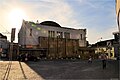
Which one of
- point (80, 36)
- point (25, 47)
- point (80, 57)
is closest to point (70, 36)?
point (80, 36)

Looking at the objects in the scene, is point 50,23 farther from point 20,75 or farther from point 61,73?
point 20,75

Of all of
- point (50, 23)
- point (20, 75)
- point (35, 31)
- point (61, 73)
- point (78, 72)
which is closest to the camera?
point (20, 75)

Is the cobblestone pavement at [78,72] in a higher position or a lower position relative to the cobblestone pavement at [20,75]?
lower

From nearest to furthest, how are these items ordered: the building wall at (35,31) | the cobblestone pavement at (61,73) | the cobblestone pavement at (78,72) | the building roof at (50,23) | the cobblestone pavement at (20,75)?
the cobblestone pavement at (20,75), the cobblestone pavement at (61,73), the cobblestone pavement at (78,72), the building wall at (35,31), the building roof at (50,23)

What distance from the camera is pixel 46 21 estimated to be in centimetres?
5678

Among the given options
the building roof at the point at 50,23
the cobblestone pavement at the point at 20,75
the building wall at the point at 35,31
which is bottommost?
the cobblestone pavement at the point at 20,75

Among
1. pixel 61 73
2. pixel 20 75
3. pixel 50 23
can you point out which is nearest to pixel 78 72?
pixel 61 73

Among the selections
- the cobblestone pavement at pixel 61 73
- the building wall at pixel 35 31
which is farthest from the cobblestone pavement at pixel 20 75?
the building wall at pixel 35 31

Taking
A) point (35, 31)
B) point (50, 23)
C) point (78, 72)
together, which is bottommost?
point (78, 72)

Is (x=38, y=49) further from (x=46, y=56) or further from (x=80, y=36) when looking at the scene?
(x=80, y=36)

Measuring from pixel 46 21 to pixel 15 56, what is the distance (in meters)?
16.0

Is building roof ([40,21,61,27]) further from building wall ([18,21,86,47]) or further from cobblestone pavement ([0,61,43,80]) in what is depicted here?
cobblestone pavement ([0,61,43,80])

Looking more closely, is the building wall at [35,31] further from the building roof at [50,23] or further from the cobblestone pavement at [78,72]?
the cobblestone pavement at [78,72]

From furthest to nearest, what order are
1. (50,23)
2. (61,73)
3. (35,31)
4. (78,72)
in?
(50,23)
(35,31)
(78,72)
(61,73)
